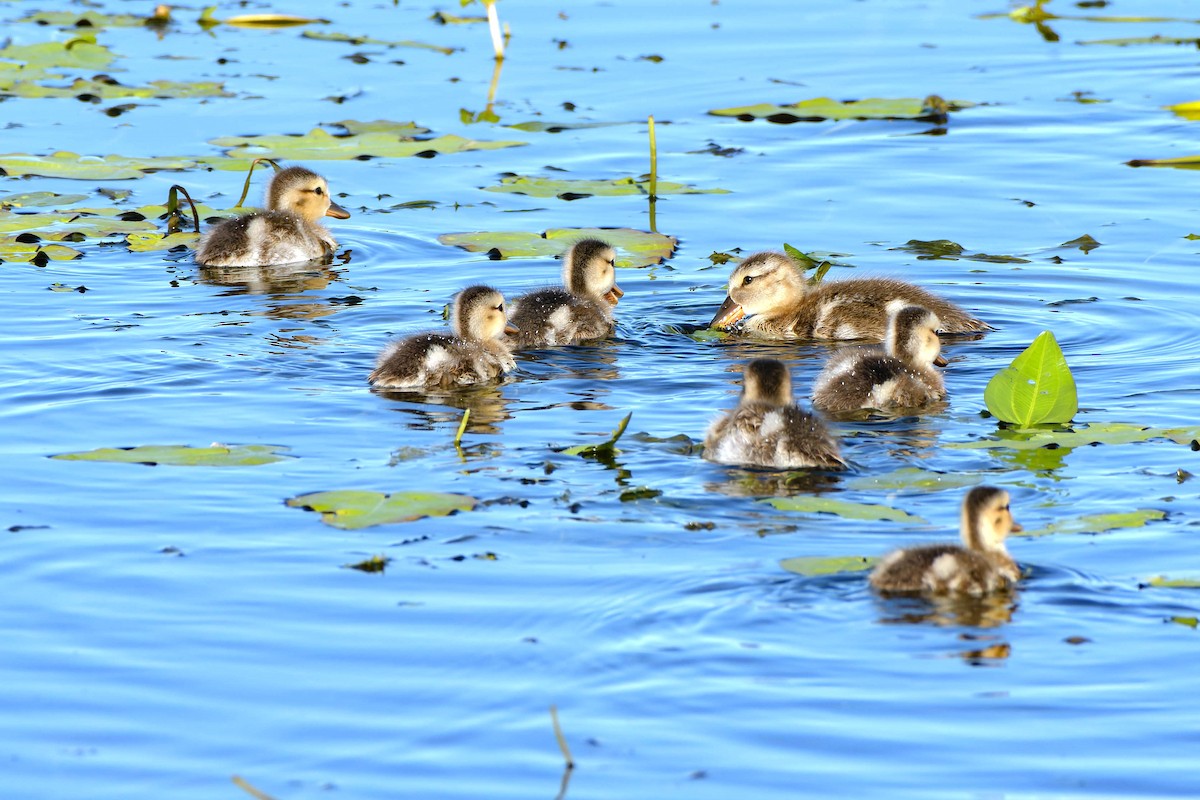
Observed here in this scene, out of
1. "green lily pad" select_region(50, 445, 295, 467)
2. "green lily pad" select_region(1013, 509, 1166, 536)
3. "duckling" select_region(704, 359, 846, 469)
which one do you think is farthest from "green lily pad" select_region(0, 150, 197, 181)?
"green lily pad" select_region(1013, 509, 1166, 536)

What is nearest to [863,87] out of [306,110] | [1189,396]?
[306,110]

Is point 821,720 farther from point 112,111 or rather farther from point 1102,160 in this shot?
point 112,111

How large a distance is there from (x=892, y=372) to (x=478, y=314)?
2095mm

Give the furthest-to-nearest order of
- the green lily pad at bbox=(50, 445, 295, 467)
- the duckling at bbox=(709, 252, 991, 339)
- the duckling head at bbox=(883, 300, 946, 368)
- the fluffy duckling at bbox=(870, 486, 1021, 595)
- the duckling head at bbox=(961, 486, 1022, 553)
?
1. the duckling at bbox=(709, 252, 991, 339)
2. the duckling head at bbox=(883, 300, 946, 368)
3. the green lily pad at bbox=(50, 445, 295, 467)
4. the duckling head at bbox=(961, 486, 1022, 553)
5. the fluffy duckling at bbox=(870, 486, 1021, 595)

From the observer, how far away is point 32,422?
333 inches

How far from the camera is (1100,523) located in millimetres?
6887

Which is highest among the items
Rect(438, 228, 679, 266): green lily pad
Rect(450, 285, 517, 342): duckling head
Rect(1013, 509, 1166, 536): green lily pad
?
Rect(438, 228, 679, 266): green lily pad

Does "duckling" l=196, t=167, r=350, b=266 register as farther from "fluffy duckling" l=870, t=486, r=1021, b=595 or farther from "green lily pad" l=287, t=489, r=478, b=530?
"fluffy duckling" l=870, t=486, r=1021, b=595

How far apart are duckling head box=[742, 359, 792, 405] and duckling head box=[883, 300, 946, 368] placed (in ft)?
3.53

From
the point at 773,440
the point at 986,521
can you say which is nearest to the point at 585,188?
the point at 773,440

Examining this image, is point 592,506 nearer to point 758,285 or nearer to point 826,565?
point 826,565

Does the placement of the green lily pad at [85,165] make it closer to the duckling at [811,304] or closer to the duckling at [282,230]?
the duckling at [282,230]

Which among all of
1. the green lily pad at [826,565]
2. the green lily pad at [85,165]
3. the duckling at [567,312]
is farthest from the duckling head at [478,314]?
the green lily pad at [85,165]

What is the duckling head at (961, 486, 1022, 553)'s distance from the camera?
6305 millimetres
